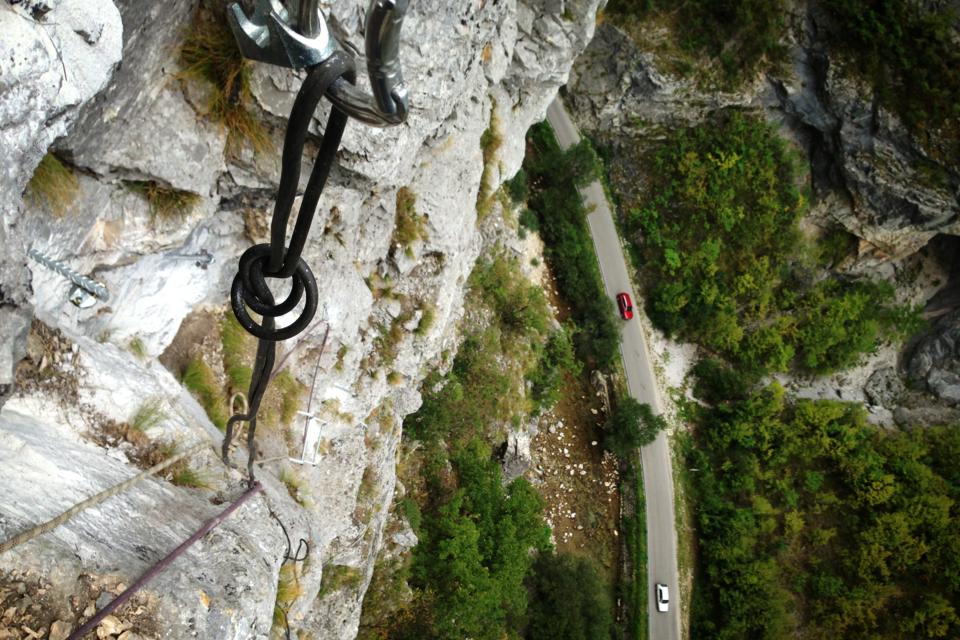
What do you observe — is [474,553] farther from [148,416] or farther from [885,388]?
[885,388]

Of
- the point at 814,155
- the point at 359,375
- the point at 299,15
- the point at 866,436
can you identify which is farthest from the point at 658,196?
the point at 299,15

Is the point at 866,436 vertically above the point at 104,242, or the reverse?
the point at 866,436

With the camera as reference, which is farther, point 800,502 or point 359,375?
point 800,502

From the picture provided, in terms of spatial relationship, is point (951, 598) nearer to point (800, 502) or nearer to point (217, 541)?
point (800, 502)

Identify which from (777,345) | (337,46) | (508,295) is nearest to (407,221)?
(508,295)

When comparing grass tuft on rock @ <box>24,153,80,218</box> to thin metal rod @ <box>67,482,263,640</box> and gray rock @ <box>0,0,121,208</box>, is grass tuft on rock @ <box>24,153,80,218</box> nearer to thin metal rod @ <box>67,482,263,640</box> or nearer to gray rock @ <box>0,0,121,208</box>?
gray rock @ <box>0,0,121,208</box>

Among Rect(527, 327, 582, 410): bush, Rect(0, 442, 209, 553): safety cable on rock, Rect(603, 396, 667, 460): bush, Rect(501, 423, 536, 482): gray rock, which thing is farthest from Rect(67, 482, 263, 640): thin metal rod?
Rect(603, 396, 667, 460): bush

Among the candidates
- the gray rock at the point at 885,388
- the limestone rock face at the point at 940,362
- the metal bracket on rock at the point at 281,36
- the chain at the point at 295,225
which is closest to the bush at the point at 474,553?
the chain at the point at 295,225
